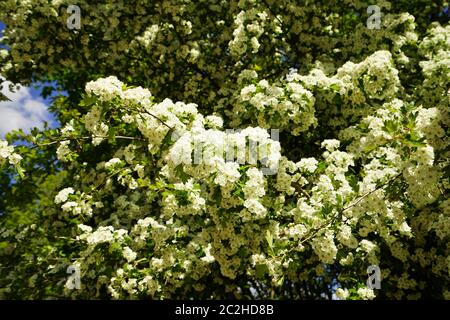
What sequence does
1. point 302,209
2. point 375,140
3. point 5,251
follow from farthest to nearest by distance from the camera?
point 5,251 → point 302,209 → point 375,140

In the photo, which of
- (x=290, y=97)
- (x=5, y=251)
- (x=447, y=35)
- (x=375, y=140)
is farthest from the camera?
(x=5, y=251)

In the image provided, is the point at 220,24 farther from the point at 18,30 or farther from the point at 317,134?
the point at 18,30

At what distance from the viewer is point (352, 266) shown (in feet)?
18.7

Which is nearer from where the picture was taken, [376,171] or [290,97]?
[376,171]

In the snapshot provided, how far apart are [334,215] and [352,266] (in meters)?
1.17

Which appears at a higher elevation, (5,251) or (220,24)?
(220,24)

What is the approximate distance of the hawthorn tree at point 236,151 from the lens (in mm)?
4605

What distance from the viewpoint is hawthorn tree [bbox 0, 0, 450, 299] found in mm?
4605

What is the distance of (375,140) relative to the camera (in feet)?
13.9

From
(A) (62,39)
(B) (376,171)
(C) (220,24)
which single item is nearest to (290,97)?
(B) (376,171)

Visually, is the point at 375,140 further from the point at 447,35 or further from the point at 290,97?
the point at 447,35

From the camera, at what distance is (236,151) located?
4426 millimetres
